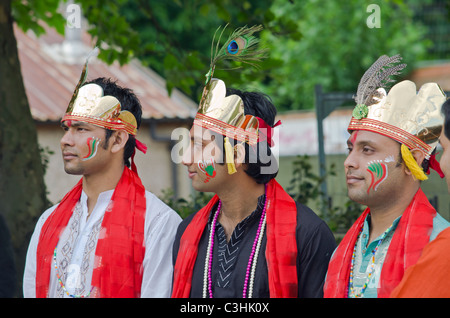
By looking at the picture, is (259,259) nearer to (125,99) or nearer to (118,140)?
(118,140)

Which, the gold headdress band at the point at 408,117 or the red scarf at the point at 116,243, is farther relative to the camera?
the red scarf at the point at 116,243

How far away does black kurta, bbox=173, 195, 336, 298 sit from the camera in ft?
10.7

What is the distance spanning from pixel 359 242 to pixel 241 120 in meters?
0.87

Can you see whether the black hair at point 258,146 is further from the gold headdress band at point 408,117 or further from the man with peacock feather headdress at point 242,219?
the gold headdress band at point 408,117

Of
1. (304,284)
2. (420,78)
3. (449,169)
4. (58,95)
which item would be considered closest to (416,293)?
(449,169)

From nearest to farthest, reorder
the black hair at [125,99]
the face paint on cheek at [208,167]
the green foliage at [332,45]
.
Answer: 1. the face paint on cheek at [208,167]
2. the black hair at [125,99]
3. the green foliage at [332,45]

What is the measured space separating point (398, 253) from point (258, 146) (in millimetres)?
977

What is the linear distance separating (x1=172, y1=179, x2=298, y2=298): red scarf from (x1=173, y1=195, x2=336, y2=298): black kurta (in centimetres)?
4

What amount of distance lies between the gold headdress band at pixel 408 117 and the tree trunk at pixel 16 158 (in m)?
3.18

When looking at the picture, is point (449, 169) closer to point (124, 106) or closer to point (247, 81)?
point (124, 106)

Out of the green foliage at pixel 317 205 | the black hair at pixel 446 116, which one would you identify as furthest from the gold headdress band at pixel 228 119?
the green foliage at pixel 317 205

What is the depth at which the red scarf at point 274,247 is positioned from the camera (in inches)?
126

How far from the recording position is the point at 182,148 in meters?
3.98

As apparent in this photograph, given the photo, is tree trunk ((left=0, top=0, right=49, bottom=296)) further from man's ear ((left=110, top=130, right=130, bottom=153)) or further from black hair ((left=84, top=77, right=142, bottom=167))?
man's ear ((left=110, top=130, right=130, bottom=153))
